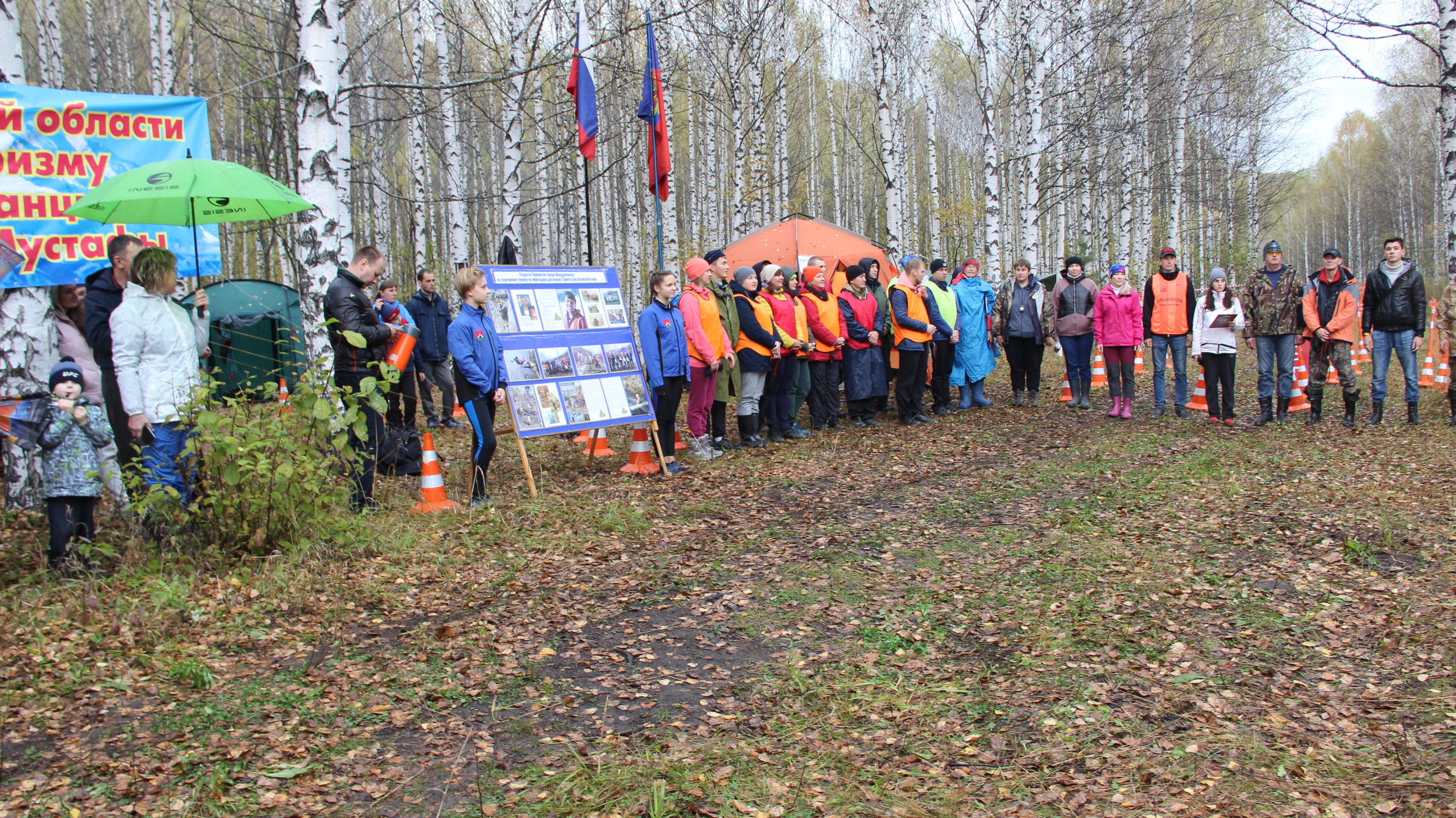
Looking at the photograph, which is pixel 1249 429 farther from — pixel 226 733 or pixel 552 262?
pixel 552 262

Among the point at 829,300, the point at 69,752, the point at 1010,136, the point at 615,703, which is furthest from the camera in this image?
the point at 1010,136

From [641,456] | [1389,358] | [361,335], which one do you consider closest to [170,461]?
[361,335]

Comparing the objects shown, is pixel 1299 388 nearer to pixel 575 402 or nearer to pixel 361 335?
pixel 575 402

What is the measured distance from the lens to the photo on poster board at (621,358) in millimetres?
8375

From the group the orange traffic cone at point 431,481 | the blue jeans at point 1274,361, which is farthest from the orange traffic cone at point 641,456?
the blue jeans at point 1274,361

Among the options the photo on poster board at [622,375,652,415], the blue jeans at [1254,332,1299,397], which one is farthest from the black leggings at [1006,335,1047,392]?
the photo on poster board at [622,375,652,415]

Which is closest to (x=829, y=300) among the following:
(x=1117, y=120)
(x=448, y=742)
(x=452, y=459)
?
(x=452, y=459)

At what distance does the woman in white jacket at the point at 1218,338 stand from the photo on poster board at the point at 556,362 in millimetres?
7181

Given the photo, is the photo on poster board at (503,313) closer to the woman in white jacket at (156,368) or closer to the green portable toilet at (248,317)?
the woman in white jacket at (156,368)

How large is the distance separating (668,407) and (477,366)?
214cm

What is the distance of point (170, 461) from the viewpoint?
17.8 feet

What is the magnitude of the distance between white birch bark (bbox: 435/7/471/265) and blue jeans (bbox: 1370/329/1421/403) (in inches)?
404

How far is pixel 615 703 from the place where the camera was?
12.9ft

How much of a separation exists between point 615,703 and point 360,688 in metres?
1.14
